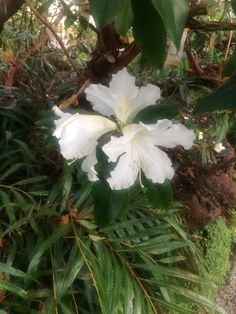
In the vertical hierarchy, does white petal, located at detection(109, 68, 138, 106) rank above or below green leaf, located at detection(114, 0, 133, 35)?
below

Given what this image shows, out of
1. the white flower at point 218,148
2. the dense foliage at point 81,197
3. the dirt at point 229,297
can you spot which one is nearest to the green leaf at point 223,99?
the dense foliage at point 81,197

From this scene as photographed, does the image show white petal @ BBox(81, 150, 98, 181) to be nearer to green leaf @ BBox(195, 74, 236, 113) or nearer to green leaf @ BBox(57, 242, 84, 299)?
green leaf @ BBox(195, 74, 236, 113)

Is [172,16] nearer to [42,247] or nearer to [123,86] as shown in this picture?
[123,86]

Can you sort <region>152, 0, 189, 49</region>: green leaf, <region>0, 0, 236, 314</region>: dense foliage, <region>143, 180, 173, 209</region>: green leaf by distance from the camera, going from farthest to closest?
<region>0, 0, 236, 314</region>: dense foliage → <region>143, 180, 173, 209</region>: green leaf → <region>152, 0, 189, 49</region>: green leaf

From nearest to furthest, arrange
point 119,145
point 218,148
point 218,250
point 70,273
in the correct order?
point 119,145, point 70,273, point 218,148, point 218,250

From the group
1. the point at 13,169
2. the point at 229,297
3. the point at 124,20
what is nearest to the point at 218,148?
the point at 229,297

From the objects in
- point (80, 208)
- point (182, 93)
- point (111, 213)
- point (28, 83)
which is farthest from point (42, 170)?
point (111, 213)

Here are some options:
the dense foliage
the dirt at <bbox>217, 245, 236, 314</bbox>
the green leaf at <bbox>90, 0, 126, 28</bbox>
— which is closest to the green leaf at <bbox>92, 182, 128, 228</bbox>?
the dense foliage

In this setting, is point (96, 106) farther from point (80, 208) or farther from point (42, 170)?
point (42, 170)
